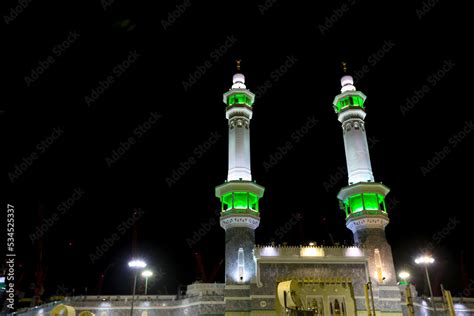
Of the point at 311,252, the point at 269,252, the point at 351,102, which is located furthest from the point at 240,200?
the point at 351,102

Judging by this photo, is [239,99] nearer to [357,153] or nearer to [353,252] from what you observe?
[357,153]

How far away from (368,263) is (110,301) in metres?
25.4

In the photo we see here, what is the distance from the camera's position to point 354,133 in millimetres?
53250

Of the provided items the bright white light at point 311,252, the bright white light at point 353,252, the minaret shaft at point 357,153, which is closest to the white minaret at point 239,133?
the bright white light at point 311,252

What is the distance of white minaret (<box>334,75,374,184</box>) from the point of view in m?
50.8

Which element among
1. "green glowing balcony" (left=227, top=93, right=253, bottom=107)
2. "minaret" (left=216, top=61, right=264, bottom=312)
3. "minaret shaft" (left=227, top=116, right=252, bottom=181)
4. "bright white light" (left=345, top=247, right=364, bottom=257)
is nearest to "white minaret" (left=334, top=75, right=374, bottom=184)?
"bright white light" (left=345, top=247, right=364, bottom=257)

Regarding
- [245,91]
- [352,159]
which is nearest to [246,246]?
[352,159]

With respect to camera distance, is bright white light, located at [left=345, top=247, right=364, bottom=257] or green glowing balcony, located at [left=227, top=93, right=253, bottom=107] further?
green glowing balcony, located at [left=227, top=93, right=253, bottom=107]

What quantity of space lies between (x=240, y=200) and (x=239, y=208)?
144cm

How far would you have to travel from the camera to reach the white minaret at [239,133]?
165ft

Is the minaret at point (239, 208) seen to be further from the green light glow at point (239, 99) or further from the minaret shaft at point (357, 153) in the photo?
the minaret shaft at point (357, 153)

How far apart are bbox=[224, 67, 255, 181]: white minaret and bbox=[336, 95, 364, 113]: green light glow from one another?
37.5 feet

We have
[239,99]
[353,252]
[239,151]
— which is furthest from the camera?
[239,99]

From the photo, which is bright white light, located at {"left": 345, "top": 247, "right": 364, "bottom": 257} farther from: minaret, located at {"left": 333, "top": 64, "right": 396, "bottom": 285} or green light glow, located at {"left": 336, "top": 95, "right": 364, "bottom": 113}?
green light glow, located at {"left": 336, "top": 95, "right": 364, "bottom": 113}
